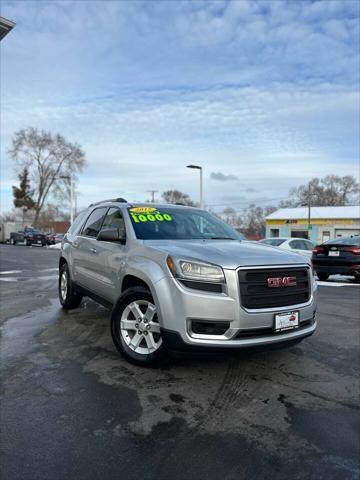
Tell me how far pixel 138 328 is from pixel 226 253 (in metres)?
1.22

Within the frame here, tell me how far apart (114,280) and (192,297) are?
1.54m

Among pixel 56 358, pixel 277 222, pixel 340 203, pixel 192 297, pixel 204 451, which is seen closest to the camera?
pixel 204 451

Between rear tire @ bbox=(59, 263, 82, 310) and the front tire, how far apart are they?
8.48 ft

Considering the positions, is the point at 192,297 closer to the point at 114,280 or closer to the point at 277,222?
the point at 114,280

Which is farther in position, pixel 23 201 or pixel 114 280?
pixel 23 201

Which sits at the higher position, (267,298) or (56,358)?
(267,298)

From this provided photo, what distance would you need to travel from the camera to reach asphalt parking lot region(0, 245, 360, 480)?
2.52 metres

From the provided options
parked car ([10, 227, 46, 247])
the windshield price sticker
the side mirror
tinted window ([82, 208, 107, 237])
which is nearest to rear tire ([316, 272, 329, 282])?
tinted window ([82, 208, 107, 237])

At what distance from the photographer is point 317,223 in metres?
49.7

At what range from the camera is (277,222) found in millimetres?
53344

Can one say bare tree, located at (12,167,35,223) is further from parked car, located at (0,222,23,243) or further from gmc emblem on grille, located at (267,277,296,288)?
gmc emblem on grille, located at (267,277,296,288)

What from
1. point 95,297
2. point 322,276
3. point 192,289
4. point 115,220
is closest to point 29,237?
point 322,276

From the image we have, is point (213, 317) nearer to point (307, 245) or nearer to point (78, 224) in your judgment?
point (78, 224)

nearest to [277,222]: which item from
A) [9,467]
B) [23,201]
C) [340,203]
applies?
[340,203]
